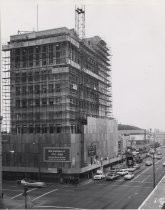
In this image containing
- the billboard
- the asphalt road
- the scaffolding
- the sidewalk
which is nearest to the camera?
the sidewalk

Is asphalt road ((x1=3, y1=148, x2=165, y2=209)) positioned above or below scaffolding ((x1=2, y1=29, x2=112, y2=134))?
below

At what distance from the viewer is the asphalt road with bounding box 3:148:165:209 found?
4753 cm

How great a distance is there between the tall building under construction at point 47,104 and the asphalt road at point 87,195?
7550 millimetres

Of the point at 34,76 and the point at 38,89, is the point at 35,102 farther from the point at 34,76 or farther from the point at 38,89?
the point at 34,76

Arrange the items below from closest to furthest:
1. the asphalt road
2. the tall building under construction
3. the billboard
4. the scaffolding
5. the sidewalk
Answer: the sidewalk → the asphalt road → the billboard → the tall building under construction → the scaffolding

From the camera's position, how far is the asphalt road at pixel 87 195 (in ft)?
156

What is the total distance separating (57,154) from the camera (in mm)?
70875

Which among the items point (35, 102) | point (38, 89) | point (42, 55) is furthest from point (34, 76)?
point (35, 102)

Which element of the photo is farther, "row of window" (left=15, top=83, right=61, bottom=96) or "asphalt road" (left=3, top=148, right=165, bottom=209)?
"row of window" (left=15, top=83, right=61, bottom=96)

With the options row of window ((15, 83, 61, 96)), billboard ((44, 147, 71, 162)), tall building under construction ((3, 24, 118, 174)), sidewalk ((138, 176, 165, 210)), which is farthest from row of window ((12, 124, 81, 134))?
sidewalk ((138, 176, 165, 210))

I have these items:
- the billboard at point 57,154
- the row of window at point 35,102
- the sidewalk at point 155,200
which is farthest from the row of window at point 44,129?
the sidewalk at point 155,200

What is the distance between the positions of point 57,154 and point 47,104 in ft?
45.6

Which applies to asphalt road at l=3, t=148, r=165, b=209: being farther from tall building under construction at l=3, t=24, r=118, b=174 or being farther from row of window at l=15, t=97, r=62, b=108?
row of window at l=15, t=97, r=62, b=108

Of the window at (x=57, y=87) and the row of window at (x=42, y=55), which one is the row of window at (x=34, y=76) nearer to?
the window at (x=57, y=87)
